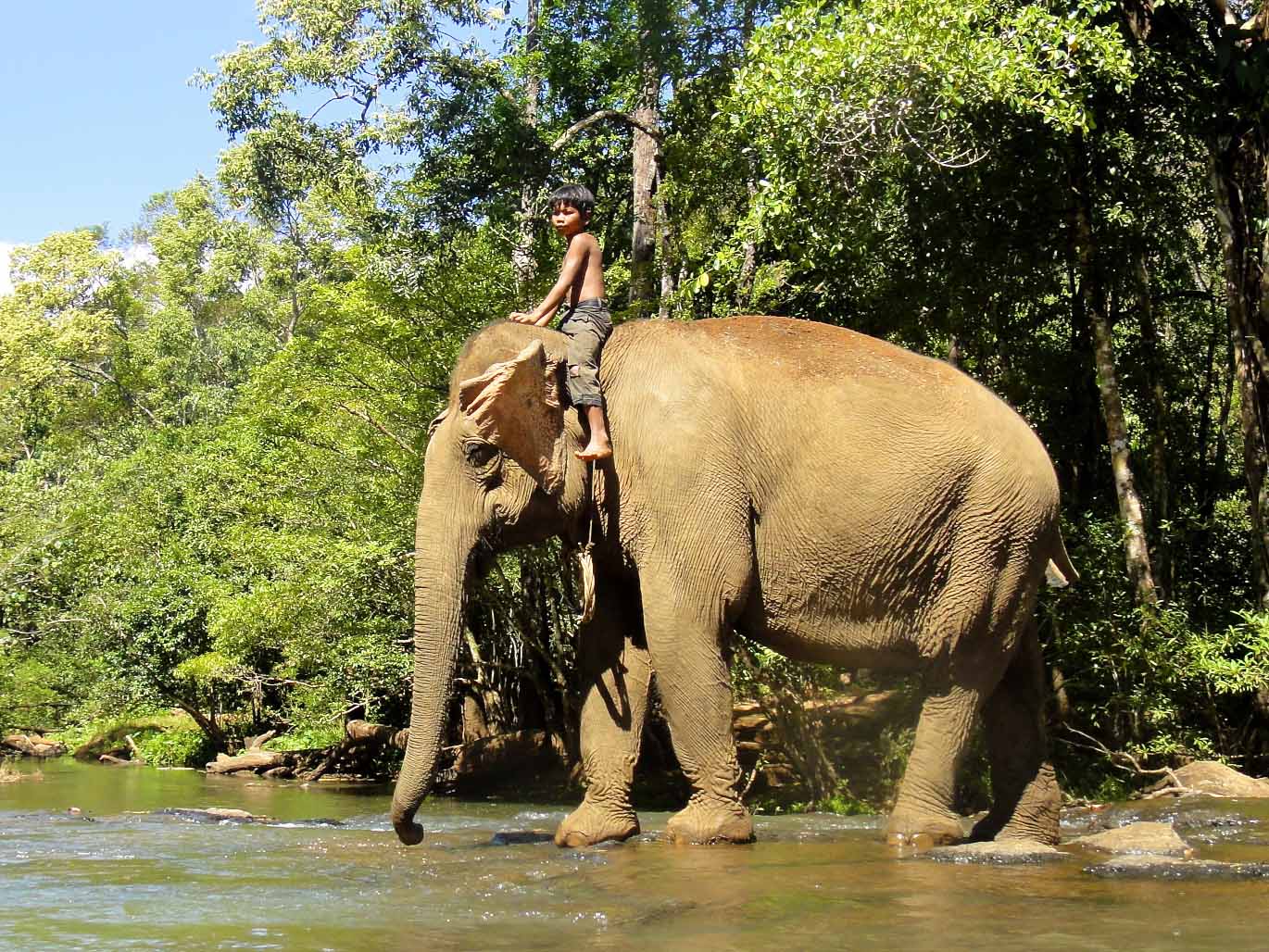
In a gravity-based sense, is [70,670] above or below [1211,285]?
below

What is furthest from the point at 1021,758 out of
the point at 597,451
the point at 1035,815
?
the point at 597,451

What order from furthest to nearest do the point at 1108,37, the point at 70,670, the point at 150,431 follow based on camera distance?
1. the point at 150,431
2. the point at 70,670
3. the point at 1108,37

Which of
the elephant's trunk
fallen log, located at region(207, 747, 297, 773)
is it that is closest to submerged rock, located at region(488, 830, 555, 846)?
the elephant's trunk

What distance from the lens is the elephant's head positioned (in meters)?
7.71

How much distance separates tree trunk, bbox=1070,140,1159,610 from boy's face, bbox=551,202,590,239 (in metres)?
6.74

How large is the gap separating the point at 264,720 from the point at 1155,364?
17.8m

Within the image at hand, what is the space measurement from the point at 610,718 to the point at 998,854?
2.41 meters

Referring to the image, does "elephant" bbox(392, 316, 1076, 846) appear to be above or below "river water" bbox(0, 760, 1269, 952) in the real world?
above

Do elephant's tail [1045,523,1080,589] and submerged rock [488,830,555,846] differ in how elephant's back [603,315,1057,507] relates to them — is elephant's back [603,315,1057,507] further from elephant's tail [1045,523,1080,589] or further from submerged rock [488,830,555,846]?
submerged rock [488,830,555,846]

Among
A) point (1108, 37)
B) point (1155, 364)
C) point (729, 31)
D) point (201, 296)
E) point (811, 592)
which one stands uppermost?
point (201, 296)

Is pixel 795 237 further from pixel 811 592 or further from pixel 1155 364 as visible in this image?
pixel 811 592

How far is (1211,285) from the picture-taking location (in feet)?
55.2

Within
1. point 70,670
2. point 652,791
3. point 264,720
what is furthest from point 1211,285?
point 70,670

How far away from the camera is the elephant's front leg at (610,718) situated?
8.20 metres
